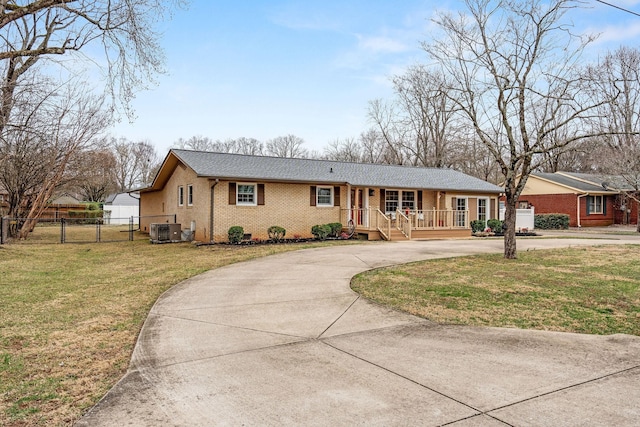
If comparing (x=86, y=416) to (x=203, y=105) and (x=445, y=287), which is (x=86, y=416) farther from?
(x=203, y=105)

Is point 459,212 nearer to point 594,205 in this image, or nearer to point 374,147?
point 594,205

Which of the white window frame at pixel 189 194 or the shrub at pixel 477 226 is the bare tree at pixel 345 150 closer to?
the shrub at pixel 477 226

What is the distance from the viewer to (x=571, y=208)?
29375mm

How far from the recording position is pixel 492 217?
23.0 metres

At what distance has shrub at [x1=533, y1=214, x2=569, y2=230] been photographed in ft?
90.9

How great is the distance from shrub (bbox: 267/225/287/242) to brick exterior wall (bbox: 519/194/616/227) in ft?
74.5

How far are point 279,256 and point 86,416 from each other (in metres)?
8.99

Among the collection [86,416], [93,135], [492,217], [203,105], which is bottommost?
[86,416]

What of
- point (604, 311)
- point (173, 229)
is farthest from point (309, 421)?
point (173, 229)

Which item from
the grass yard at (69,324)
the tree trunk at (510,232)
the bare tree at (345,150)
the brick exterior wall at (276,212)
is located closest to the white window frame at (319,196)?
the brick exterior wall at (276,212)

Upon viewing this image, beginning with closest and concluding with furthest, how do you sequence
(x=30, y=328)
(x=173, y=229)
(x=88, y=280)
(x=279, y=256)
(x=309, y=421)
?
(x=309, y=421)
(x=30, y=328)
(x=88, y=280)
(x=279, y=256)
(x=173, y=229)

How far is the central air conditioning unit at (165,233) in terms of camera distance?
17.5 meters

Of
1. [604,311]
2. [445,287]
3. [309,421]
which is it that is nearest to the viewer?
[309,421]

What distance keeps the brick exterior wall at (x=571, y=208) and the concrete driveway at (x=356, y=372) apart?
2864 cm
